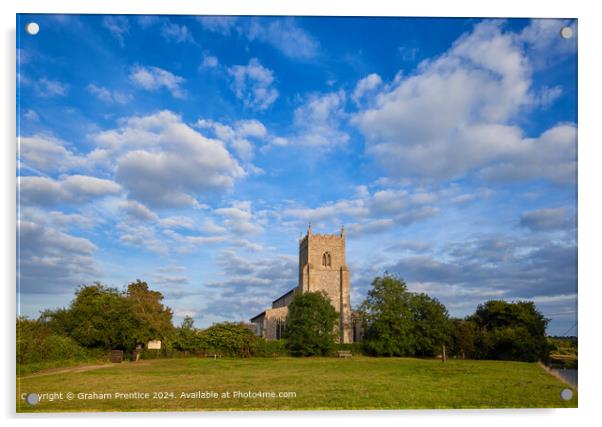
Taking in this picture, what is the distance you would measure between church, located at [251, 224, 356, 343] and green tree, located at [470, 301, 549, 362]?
1281 centimetres

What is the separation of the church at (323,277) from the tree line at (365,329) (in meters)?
9.85

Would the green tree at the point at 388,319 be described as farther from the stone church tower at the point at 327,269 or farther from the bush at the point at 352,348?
the stone church tower at the point at 327,269

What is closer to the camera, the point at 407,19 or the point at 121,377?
the point at 407,19

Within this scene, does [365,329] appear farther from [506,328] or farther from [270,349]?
[506,328]

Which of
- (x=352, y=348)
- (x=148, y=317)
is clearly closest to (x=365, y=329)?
(x=352, y=348)

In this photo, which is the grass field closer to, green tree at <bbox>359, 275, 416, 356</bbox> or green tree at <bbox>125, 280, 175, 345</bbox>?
green tree at <bbox>125, 280, 175, 345</bbox>

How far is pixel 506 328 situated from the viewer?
27531mm

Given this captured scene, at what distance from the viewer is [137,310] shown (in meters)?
22.5

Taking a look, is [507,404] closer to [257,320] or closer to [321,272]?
[321,272]

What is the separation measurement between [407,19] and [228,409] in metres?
7.88

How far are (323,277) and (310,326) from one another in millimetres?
13699

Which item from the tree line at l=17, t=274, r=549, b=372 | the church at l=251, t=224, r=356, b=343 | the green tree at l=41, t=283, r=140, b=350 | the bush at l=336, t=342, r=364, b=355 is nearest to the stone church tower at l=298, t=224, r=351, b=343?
the church at l=251, t=224, r=356, b=343
